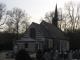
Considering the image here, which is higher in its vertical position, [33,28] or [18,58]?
[33,28]

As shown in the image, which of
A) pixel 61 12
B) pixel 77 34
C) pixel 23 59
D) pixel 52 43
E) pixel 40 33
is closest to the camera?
pixel 23 59

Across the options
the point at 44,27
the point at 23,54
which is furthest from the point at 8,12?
the point at 23,54

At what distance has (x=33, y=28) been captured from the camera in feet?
185

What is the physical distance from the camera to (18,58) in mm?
20578

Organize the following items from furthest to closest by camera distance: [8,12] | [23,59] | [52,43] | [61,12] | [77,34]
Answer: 1. [61,12]
2. [77,34]
3. [8,12]
4. [52,43]
5. [23,59]

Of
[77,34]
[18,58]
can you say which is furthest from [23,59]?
[77,34]

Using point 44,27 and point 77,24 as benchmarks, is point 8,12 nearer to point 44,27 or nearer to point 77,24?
point 44,27

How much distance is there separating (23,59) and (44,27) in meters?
43.4

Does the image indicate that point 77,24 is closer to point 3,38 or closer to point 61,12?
point 61,12

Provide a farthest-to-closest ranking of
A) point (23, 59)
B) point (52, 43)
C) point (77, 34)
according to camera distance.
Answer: point (77, 34) → point (52, 43) → point (23, 59)

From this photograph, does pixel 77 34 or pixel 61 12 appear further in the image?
pixel 61 12

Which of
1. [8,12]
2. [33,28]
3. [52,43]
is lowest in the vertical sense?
[52,43]

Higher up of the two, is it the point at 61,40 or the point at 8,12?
the point at 8,12

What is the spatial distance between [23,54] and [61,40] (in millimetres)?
47664
